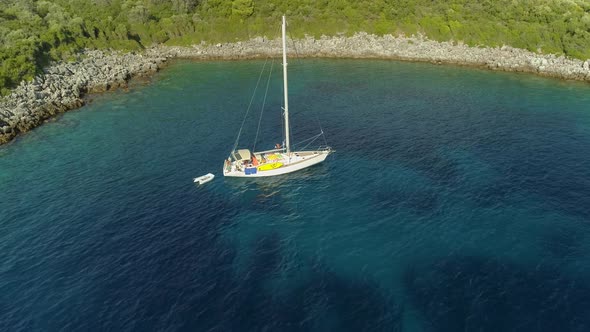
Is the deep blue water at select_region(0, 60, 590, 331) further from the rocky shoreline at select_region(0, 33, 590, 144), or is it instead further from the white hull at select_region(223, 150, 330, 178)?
the rocky shoreline at select_region(0, 33, 590, 144)

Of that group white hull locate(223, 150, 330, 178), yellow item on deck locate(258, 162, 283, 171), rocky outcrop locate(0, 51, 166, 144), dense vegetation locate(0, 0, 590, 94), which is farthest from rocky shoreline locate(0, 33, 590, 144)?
yellow item on deck locate(258, 162, 283, 171)

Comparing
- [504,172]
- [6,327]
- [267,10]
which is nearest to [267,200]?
[6,327]

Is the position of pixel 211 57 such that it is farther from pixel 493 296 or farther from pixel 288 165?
pixel 493 296

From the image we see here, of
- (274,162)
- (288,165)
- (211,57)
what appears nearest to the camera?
(288,165)

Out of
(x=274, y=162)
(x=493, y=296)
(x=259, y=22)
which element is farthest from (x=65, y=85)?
(x=493, y=296)

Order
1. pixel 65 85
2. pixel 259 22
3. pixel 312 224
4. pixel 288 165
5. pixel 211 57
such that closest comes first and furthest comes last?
1. pixel 312 224
2. pixel 288 165
3. pixel 65 85
4. pixel 211 57
5. pixel 259 22

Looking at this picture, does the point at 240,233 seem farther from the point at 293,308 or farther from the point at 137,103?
the point at 137,103
